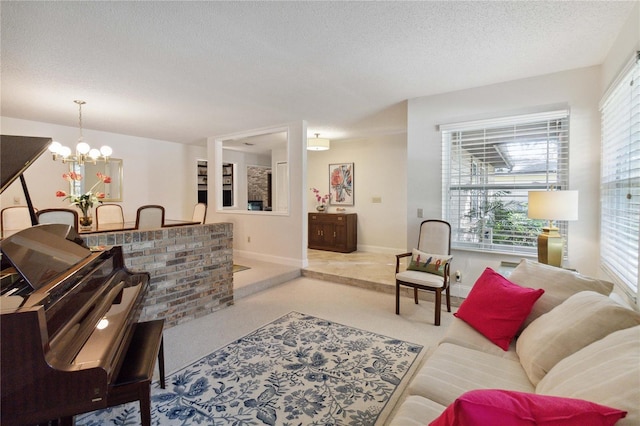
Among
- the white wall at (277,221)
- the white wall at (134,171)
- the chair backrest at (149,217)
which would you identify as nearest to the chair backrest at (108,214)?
the white wall at (134,171)

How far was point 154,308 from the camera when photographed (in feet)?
9.34

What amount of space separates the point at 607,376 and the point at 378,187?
554cm

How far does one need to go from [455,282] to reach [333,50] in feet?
9.54

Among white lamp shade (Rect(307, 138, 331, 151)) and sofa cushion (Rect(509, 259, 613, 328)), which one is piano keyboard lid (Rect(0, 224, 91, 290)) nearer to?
sofa cushion (Rect(509, 259, 613, 328))

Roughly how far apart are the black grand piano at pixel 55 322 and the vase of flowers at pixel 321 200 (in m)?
5.00

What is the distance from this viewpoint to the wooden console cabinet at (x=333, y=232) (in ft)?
20.7

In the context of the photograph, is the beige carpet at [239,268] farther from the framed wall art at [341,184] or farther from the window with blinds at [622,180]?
the window with blinds at [622,180]

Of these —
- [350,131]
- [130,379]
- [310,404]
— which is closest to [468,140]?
[350,131]

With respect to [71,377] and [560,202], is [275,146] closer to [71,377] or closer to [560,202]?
[560,202]

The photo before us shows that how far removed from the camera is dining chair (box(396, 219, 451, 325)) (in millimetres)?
3016

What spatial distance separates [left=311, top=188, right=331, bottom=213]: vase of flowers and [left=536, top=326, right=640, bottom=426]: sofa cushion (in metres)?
5.77

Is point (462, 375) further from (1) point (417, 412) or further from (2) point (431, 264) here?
(2) point (431, 264)

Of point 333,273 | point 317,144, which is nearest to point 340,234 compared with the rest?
point 333,273

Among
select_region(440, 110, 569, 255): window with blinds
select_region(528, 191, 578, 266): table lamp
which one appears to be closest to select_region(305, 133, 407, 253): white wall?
select_region(440, 110, 569, 255): window with blinds
